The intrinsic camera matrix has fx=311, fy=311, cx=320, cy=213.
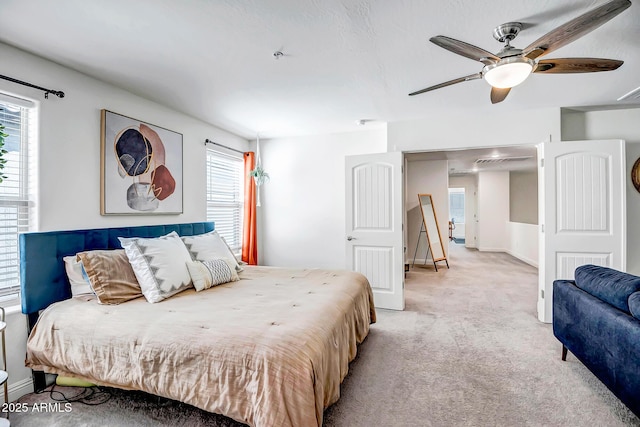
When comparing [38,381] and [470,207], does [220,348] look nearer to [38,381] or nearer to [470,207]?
[38,381]

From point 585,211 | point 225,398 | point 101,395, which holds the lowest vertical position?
point 101,395

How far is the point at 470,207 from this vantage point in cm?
962

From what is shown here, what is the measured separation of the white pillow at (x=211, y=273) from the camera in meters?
2.55

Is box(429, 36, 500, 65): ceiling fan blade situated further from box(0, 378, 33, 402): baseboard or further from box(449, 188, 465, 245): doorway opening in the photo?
box(449, 188, 465, 245): doorway opening

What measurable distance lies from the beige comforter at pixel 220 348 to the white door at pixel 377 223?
1597 mm

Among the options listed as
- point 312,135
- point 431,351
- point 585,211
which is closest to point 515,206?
point 585,211

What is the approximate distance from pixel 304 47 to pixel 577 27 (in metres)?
1.56

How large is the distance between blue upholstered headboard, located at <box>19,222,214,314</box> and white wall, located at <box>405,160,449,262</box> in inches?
230

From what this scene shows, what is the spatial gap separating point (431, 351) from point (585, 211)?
2261 millimetres

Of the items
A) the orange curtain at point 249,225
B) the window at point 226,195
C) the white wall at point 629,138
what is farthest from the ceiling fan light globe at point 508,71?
the orange curtain at point 249,225

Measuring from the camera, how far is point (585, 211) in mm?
3258

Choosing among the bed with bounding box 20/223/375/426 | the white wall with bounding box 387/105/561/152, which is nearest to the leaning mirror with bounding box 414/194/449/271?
the white wall with bounding box 387/105/561/152

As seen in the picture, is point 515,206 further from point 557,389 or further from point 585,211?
point 557,389

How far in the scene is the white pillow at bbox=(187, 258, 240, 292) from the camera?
2.55 meters
